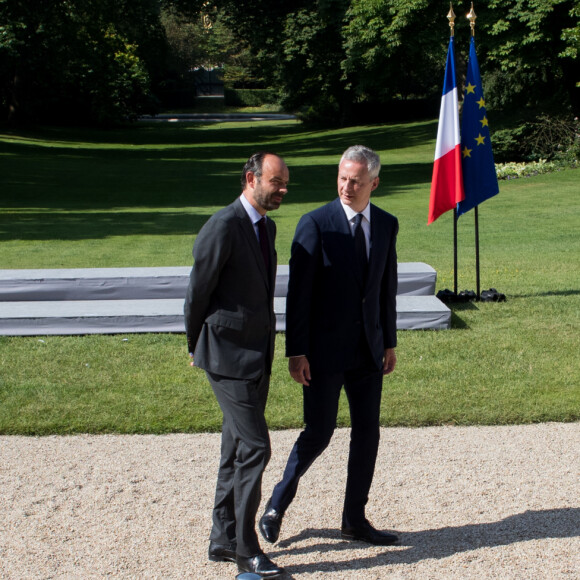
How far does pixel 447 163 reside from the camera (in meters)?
8.71

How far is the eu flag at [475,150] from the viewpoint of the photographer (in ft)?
28.6

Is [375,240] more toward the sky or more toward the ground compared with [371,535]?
more toward the sky

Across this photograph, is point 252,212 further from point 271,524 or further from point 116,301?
point 116,301

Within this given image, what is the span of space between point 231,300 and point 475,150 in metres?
5.73

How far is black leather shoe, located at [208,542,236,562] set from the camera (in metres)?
3.91

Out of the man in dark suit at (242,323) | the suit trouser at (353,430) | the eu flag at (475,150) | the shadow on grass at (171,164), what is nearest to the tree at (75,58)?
the shadow on grass at (171,164)

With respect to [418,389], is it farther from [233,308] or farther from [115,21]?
[115,21]

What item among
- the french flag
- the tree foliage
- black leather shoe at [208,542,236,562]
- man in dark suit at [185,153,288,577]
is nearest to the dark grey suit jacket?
man in dark suit at [185,153,288,577]

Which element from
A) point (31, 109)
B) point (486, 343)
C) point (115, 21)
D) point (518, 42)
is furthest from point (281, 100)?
point (486, 343)

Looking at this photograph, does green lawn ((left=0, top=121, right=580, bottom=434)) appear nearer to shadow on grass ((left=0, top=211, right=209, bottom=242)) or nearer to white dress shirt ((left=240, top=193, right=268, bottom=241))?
shadow on grass ((left=0, top=211, right=209, bottom=242))

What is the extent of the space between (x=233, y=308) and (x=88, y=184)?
2396 cm

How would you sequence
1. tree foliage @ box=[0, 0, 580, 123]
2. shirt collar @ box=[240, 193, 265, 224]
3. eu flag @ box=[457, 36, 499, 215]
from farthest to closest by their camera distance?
tree foliage @ box=[0, 0, 580, 123] → eu flag @ box=[457, 36, 499, 215] → shirt collar @ box=[240, 193, 265, 224]

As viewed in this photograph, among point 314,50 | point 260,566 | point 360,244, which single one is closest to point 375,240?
point 360,244

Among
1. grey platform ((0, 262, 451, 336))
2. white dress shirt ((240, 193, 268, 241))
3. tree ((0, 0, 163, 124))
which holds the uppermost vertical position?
tree ((0, 0, 163, 124))
